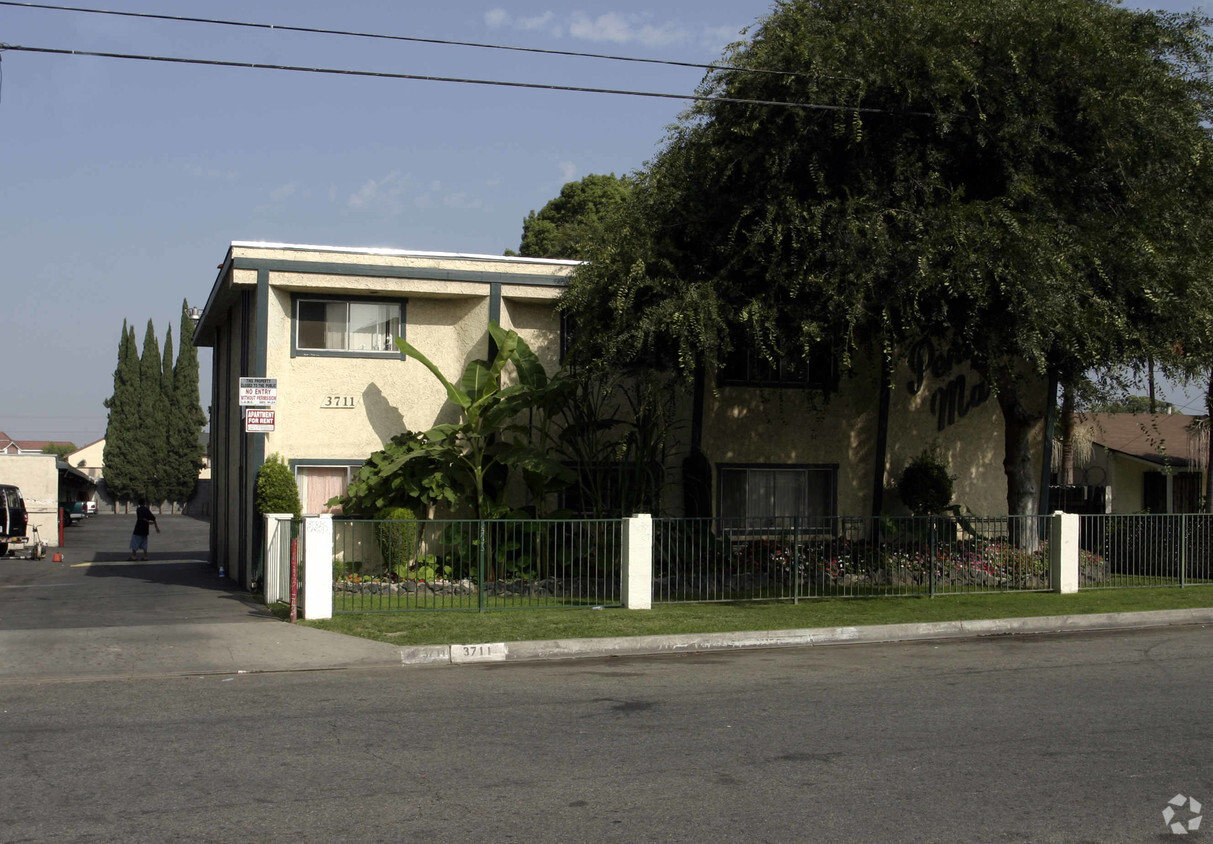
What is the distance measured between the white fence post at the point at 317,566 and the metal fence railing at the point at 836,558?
4869mm

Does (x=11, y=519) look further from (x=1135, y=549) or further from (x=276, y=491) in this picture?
(x=1135, y=549)

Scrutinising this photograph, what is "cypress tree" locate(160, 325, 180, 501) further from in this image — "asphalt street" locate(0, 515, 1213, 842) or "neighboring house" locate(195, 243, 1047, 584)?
"asphalt street" locate(0, 515, 1213, 842)

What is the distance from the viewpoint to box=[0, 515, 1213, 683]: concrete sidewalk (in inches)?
459

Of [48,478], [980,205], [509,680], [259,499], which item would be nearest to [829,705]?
[509,680]

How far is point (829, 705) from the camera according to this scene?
30.3 feet

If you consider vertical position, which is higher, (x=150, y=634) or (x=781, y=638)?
(x=150, y=634)

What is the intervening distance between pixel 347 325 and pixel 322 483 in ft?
9.17

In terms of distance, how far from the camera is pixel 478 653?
Result: 12.4 m

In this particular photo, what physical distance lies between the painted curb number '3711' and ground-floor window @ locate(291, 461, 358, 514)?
7.43 m

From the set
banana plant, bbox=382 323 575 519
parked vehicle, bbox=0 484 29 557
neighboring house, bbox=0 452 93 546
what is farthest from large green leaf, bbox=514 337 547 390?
neighboring house, bbox=0 452 93 546

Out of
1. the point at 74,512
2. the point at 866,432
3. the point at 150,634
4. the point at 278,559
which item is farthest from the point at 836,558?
the point at 74,512

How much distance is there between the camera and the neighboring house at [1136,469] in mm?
29359

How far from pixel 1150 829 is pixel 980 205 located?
10535 mm

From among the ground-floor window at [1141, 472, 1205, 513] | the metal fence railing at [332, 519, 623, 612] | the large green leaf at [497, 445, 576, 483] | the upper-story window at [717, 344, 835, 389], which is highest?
the upper-story window at [717, 344, 835, 389]
